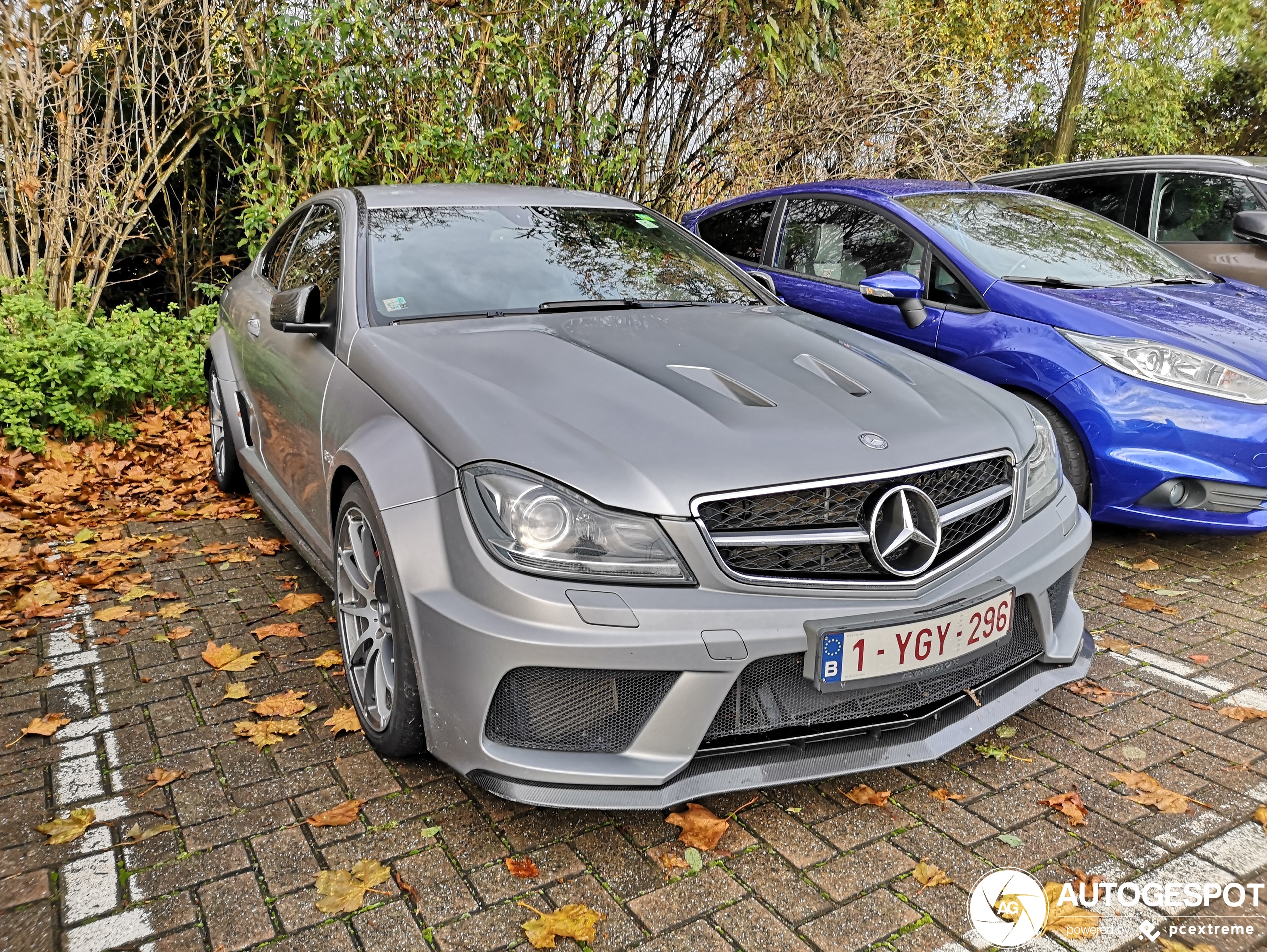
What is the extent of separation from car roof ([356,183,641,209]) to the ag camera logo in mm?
2776

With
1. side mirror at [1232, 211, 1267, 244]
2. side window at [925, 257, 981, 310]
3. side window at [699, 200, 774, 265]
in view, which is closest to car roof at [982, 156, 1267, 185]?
side mirror at [1232, 211, 1267, 244]

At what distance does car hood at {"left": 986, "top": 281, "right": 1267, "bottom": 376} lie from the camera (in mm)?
4035

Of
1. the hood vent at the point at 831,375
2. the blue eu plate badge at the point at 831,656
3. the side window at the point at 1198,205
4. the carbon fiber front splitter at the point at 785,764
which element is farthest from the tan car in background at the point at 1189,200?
the blue eu plate badge at the point at 831,656

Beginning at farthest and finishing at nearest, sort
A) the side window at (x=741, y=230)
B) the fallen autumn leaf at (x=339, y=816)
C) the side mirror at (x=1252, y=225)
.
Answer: the side window at (x=741, y=230)
the side mirror at (x=1252, y=225)
the fallen autumn leaf at (x=339, y=816)

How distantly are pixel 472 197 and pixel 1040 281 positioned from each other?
8.68ft

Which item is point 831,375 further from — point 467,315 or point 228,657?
point 228,657

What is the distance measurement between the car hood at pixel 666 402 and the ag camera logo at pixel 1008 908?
38.6 inches

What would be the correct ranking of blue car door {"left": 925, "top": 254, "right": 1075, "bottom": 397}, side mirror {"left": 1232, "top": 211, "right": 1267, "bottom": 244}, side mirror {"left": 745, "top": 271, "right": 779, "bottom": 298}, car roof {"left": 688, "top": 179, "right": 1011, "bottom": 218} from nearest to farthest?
side mirror {"left": 745, "top": 271, "right": 779, "bottom": 298} < blue car door {"left": 925, "top": 254, "right": 1075, "bottom": 397} < car roof {"left": 688, "top": 179, "right": 1011, "bottom": 218} < side mirror {"left": 1232, "top": 211, "right": 1267, "bottom": 244}

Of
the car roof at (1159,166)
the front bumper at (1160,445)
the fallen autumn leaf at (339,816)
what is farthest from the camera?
the car roof at (1159,166)

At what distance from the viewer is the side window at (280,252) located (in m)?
4.22

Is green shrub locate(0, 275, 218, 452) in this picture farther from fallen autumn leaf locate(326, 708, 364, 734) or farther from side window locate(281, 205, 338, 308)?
fallen autumn leaf locate(326, 708, 364, 734)

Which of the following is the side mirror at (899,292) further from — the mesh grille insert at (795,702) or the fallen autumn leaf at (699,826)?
the fallen autumn leaf at (699,826)

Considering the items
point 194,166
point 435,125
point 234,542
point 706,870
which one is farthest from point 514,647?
point 194,166

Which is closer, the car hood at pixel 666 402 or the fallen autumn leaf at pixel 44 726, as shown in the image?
the car hood at pixel 666 402
